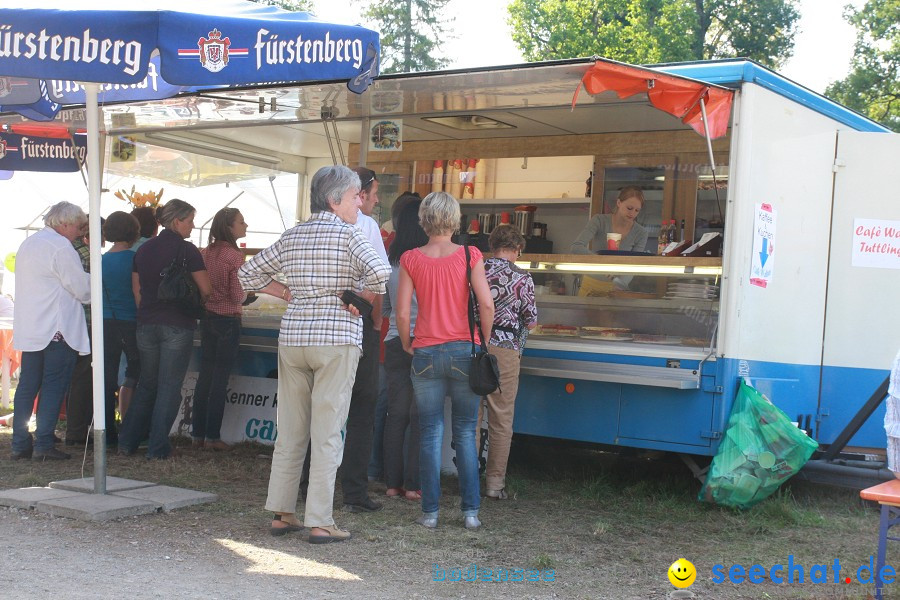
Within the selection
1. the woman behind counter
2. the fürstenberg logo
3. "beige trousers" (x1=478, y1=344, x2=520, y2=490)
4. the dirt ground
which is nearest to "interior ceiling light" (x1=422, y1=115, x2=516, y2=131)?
the woman behind counter

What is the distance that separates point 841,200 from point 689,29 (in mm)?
25577

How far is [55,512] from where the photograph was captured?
509 centimetres

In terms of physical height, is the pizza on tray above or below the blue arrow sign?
below

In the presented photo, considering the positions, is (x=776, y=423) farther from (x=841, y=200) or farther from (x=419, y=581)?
(x=419, y=581)

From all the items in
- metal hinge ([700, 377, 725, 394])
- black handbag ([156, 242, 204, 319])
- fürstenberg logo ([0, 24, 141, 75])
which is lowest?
metal hinge ([700, 377, 725, 394])

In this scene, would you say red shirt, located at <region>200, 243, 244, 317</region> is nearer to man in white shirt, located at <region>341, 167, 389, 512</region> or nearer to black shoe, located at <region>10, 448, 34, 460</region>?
black shoe, located at <region>10, 448, 34, 460</region>

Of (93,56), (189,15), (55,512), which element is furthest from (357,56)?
(55,512)

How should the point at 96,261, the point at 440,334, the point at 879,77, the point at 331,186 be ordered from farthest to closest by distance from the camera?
the point at 879,77 < the point at 96,261 < the point at 440,334 < the point at 331,186

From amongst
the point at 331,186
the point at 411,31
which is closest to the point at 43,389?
the point at 331,186

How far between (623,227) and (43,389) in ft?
14.8

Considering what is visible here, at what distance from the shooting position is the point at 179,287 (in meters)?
6.54

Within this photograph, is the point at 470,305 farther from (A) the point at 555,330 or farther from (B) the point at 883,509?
(B) the point at 883,509

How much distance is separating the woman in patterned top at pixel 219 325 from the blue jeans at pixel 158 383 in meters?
0.42

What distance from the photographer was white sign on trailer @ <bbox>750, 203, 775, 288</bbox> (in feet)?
18.9
